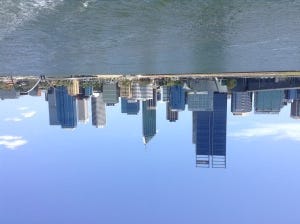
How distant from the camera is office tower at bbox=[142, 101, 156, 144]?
45.9 meters

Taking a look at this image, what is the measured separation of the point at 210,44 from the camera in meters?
17.2

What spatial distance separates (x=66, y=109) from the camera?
4169 cm

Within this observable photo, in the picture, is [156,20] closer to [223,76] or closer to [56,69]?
[56,69]

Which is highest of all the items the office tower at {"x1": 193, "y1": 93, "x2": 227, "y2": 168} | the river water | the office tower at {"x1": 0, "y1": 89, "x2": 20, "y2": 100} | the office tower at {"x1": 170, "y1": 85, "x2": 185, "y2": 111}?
the river water

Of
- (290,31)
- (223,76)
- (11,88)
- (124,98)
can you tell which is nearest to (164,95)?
(124,98)

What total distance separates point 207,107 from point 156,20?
26924 millimetres

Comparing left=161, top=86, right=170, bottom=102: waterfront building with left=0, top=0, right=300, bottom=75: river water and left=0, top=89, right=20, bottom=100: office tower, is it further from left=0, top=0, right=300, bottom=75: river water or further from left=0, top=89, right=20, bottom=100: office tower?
left=0, top=0, right=300, bottom=75: river water

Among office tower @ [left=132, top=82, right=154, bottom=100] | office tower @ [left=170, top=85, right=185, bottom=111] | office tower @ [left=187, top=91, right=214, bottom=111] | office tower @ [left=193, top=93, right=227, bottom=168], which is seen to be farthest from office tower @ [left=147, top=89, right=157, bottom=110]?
office tower @ [left=193, top=93, right=227, bottom=168]

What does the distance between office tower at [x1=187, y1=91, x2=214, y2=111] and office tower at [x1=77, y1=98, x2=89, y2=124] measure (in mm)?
9229

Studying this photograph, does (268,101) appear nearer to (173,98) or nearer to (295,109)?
(295,109)

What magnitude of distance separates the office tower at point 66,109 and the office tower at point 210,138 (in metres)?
10.9

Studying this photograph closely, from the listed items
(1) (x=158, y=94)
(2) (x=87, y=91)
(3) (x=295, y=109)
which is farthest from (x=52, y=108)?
(3) (x=295, y=109)

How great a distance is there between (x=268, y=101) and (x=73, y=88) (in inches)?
588

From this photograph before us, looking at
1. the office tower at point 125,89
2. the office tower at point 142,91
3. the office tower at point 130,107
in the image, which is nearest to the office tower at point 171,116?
the office tower at point 130,107
